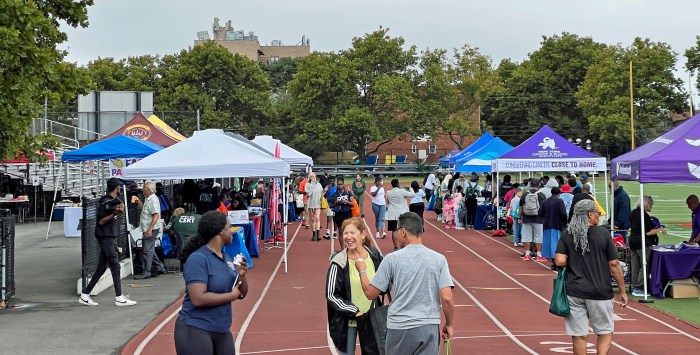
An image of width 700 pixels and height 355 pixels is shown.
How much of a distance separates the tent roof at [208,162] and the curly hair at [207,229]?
11373mm

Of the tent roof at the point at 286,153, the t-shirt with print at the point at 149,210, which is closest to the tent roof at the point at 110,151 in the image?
the t-shirt with print at the point at 149,210

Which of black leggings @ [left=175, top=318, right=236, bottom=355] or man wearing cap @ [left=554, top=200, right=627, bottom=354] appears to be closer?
black leggings @ [left=175, top=318, right=236, bottom=355]

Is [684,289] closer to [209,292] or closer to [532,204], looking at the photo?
[532,204]

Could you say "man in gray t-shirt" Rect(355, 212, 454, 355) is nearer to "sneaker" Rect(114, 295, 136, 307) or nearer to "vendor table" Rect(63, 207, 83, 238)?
"sneaker" Rect(114, 295, 136, 307)

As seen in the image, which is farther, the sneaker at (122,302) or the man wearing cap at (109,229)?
the sneaker at (122,302)

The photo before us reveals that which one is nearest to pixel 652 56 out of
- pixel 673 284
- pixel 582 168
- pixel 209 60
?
pixel 209 60

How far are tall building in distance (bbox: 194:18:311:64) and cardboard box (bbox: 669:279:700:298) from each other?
122 metres

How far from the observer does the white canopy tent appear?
18.1 m

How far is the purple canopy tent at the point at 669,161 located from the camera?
15031 millimetres

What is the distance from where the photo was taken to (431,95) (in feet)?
272

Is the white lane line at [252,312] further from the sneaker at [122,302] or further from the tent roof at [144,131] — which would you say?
the tent roof at [144,131]

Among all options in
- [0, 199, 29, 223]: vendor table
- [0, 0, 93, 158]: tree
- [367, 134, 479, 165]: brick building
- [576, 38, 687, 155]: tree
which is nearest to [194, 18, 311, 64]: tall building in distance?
[367, 134, 479, 165]: brick building

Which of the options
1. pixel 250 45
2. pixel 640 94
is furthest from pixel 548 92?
pixel 250 45

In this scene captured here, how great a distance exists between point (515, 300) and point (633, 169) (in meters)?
2.88
